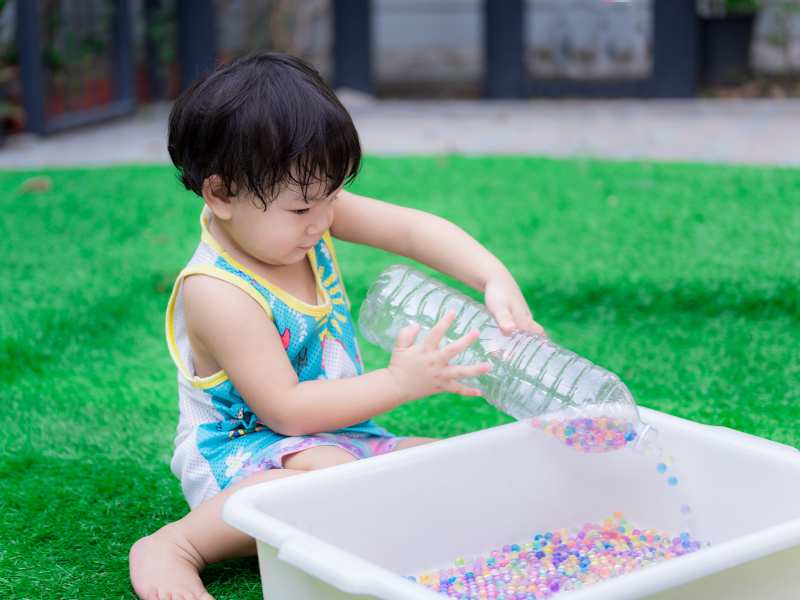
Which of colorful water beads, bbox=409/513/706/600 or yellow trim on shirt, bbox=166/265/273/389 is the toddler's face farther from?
colorful water beads, bbox=409/513/706/600

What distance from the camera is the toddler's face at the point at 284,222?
148cm

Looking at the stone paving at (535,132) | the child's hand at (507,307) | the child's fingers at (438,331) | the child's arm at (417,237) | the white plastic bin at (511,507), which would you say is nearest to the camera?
the white plastic bin at (511,507)

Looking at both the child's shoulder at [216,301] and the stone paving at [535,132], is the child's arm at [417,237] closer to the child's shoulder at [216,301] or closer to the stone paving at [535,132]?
the child's shoulder at [216,301]

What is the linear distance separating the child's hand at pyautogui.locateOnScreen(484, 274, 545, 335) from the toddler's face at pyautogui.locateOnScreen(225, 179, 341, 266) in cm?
25

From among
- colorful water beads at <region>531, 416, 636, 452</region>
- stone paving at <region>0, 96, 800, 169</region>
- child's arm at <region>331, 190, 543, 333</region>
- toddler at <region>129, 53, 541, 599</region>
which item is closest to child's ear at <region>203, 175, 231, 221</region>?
toddler at <region>129, 53, 541, 599</region>

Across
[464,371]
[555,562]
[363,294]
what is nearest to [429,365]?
[464,371]

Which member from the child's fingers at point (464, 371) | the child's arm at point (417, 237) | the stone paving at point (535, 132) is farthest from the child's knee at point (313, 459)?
the stone paving at point (535, 132)

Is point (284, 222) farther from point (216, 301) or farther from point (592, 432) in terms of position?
point (592, 432)

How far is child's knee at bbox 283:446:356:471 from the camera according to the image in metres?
1.52

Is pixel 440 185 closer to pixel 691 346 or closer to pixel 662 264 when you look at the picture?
pixel 662 264

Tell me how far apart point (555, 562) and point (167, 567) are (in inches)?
19.1

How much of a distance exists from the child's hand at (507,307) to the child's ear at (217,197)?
368 mm

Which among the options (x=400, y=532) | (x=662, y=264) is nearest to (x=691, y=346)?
(x=662, y=264)

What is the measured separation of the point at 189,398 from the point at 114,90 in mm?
4741
